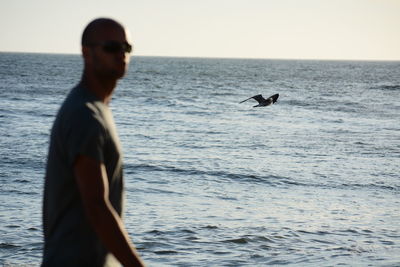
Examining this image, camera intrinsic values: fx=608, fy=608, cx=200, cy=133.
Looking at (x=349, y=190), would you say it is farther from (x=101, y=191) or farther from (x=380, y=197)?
(x=101, y=191)

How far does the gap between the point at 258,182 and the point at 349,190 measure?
2.30m

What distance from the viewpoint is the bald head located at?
231 cm

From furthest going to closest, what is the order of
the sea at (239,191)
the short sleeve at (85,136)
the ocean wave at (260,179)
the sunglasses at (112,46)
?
the ocean wave at (260,179), the sea at (239,191), the sunglasses at (112,46), the short sleeve at (85,136)

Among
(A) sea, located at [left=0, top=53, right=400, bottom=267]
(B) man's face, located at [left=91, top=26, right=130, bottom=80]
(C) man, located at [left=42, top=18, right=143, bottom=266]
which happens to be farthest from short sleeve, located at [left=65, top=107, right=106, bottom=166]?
(A) sea, located at [left=0, top=53, right=400, bottom=267]

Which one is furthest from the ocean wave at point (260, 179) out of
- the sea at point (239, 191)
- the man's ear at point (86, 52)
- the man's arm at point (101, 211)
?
the man's arm at point (101, 211)

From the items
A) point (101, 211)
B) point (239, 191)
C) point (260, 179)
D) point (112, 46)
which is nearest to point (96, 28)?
point (112, 46)

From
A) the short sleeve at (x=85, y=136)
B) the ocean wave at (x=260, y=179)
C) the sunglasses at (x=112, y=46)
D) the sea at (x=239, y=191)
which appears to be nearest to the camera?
the short sleeve at (x=85, y=136)

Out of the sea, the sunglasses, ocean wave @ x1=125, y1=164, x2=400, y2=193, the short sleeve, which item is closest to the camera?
the short sleeve

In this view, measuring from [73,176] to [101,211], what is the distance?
0.19 m

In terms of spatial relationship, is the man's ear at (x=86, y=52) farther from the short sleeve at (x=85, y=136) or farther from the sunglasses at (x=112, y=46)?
the short sleeve at (x=85, y=136)

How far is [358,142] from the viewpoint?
24.7m

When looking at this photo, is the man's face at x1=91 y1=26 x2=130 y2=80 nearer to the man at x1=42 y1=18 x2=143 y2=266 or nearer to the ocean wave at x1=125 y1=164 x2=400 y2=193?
the man at x1=42 y1=18 x2=143 y2=266

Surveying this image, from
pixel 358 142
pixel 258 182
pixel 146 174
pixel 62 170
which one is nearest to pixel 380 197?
pixel 258 182

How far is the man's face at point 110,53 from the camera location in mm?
2297
